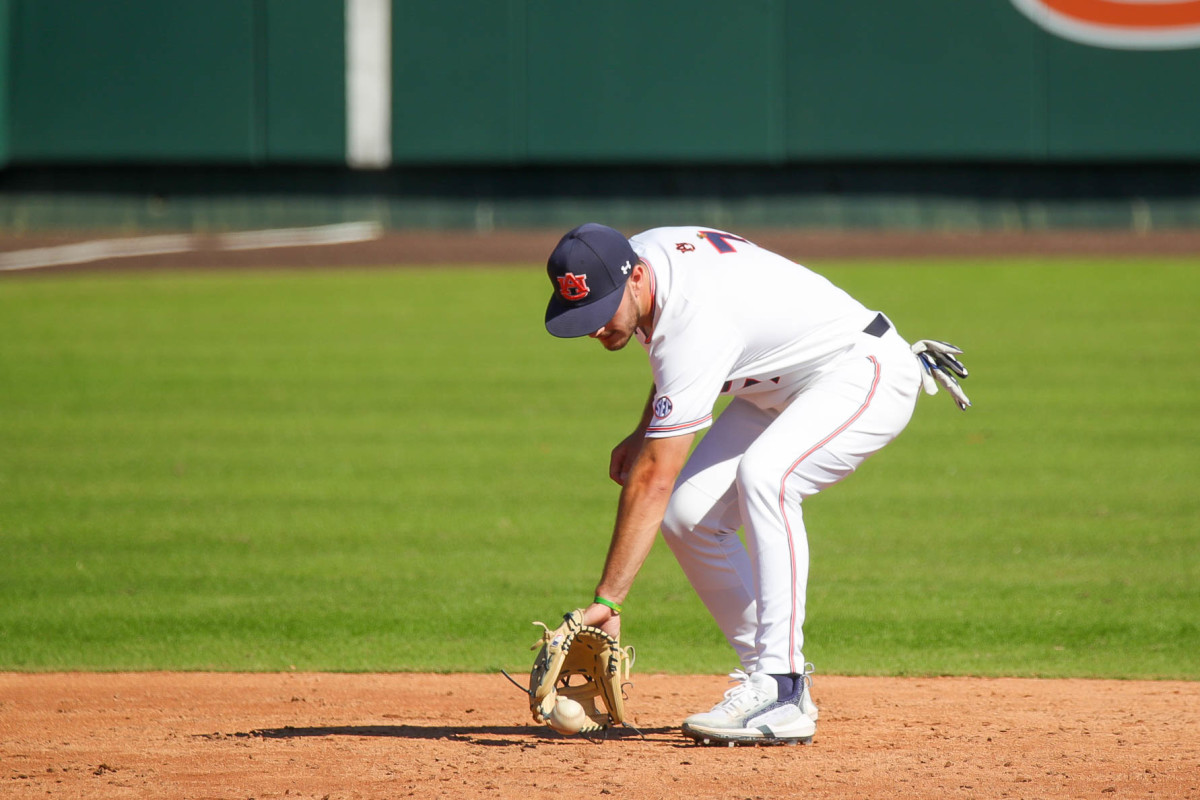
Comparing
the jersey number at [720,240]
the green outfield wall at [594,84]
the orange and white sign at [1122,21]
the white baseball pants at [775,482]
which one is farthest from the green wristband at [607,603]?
the orange and white sign at [1122,21]

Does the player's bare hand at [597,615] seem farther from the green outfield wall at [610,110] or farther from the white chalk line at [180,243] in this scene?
the green outfield wall at [610,110]

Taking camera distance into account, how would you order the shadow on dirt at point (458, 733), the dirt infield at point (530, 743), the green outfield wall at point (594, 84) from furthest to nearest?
the green outfield wall at point (594, 84) → the shadow on dirt at point (458, 733) → the dirt infield at point (530, 743)

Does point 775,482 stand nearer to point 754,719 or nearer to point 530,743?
point 754,719

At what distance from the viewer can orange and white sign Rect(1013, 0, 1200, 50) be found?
2177 centimetres

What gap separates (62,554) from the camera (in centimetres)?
753

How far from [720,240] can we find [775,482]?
0.79 meters

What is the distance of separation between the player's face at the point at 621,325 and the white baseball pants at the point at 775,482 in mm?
536

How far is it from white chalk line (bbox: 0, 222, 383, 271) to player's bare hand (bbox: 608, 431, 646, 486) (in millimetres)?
18419

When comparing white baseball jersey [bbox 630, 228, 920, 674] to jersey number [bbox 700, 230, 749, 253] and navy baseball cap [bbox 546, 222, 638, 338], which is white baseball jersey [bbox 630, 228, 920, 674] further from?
navy baseball cap [bbox 546, 222, 638, 338]

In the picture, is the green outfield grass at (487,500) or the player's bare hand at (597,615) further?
the green outfield grass at (487,500)

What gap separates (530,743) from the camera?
4.44 metres

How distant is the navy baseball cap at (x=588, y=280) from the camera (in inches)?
156

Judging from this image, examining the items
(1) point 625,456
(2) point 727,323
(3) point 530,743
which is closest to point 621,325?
(2) point 727,323

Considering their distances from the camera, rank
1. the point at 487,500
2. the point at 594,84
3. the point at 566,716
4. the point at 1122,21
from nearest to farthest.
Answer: the point at 566,716, the point at 487,500, the point at 1122,21, the point at 594,84
